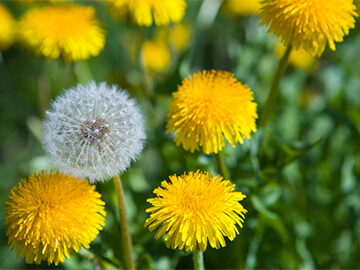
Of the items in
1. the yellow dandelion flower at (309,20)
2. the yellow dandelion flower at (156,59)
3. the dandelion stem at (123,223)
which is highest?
the yellow dandelion flower at (309,20)

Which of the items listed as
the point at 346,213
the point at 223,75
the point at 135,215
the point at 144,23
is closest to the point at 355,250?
the point at 346,213

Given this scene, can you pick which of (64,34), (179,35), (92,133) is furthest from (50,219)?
(179,35)

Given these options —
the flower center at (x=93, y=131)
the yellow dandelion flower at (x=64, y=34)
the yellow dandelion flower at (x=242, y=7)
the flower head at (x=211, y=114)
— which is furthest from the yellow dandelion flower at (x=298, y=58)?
the flower center at (x=93, y=131)

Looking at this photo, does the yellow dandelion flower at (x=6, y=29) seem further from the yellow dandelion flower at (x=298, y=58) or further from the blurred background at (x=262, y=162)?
the yellow dandelion flower at (x=298, y=58)

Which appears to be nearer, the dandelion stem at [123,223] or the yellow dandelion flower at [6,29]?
the dandelion stem at [123,223]

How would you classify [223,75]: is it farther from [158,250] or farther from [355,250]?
[355,250]

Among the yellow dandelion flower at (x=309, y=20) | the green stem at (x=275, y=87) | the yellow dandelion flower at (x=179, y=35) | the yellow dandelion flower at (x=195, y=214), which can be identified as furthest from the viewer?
the yellow dandelion flower at (x=179, y=35)

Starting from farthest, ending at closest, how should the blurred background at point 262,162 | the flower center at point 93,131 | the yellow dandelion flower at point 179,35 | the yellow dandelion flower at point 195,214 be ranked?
the yellow dandelion flower at point 179,35
the blurred background at point 262,162
the flower center at point 93,131
the yellow dandelion flower at point 195,214

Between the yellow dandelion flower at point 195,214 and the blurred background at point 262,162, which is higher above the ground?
the yellow dandelion flower at point 195,214
